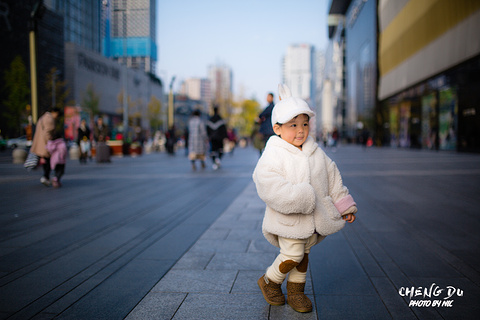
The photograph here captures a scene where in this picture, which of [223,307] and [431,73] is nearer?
[223,307]

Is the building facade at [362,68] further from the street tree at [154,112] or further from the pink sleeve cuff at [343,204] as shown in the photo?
the pink sleeve cuff at [343,204]

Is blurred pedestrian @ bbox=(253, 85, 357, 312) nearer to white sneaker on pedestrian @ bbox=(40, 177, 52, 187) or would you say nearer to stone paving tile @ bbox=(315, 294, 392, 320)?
stone paving tile @ bbox=(315, 294, 392, 320)

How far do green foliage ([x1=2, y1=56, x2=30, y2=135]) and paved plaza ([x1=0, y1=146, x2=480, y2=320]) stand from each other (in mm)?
36122

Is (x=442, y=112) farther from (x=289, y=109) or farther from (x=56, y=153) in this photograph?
(x=289, y=109)

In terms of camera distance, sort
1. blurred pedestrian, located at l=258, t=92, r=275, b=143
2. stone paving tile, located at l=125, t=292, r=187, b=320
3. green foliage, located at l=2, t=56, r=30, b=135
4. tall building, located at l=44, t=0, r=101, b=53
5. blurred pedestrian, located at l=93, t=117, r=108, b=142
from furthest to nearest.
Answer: tall building, located at l=44, t=0, r=101, b=53 → green foliage, located at l=2, t=56, r=30, b=135 → blurred pedestrian, located at l=93, t=117, r=108, b=142 → blurred pedestrian, located at l=258, t=92, r=275, b=143 → stone paving tile, located at l=125, t=292, r=187, b=320

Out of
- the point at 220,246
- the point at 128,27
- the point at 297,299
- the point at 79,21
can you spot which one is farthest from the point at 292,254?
the point at 79,21

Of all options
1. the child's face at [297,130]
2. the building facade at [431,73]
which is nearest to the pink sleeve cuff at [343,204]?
the child's face at [297,130]

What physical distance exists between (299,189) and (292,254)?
438mm

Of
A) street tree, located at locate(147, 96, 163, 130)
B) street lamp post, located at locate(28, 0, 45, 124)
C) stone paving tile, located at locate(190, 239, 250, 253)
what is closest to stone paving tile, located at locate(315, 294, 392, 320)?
stone paving tile, located at locate(190, 239, 250, 253)

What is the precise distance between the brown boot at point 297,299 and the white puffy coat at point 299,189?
434 millimetres

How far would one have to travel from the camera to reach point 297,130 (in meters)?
2.63

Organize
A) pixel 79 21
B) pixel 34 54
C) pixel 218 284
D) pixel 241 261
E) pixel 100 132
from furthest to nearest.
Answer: pixel 79 21
pixel 100 132
pixel 34 54
pixel 241 261
pixel 218 284

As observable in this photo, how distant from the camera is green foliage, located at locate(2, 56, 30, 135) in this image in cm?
3897

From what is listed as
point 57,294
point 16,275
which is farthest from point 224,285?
point 16,275
